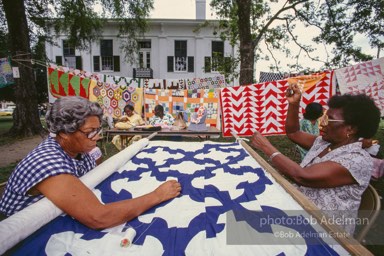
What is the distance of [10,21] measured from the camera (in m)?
8.89

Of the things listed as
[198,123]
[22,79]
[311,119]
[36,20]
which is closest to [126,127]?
[198,123]

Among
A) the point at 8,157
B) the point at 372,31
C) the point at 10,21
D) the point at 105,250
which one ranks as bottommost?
the point at 8,157

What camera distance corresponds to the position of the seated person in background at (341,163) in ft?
4.65

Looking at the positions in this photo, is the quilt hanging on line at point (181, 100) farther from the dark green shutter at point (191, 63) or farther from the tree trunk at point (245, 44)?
the dark green shutter at point (191, 63)

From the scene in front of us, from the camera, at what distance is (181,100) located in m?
8.59

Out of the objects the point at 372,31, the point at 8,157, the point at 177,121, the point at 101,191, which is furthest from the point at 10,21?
the point at 372,31

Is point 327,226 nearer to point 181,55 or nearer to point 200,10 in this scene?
point 181,55

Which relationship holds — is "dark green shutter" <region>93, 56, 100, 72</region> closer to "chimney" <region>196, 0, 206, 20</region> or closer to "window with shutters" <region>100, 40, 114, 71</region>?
"window with shutters" <region>100, 40, 114, 71</region>

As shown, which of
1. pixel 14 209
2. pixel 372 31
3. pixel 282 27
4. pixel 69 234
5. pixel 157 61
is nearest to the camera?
pixel 69 234

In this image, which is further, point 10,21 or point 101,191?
point 10,21

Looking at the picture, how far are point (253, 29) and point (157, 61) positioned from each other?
8966mm

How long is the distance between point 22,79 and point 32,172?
9745 millimetres

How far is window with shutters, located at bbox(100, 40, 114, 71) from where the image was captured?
59.1 feet

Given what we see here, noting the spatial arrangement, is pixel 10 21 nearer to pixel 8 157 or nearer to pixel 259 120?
pixel 8 157
